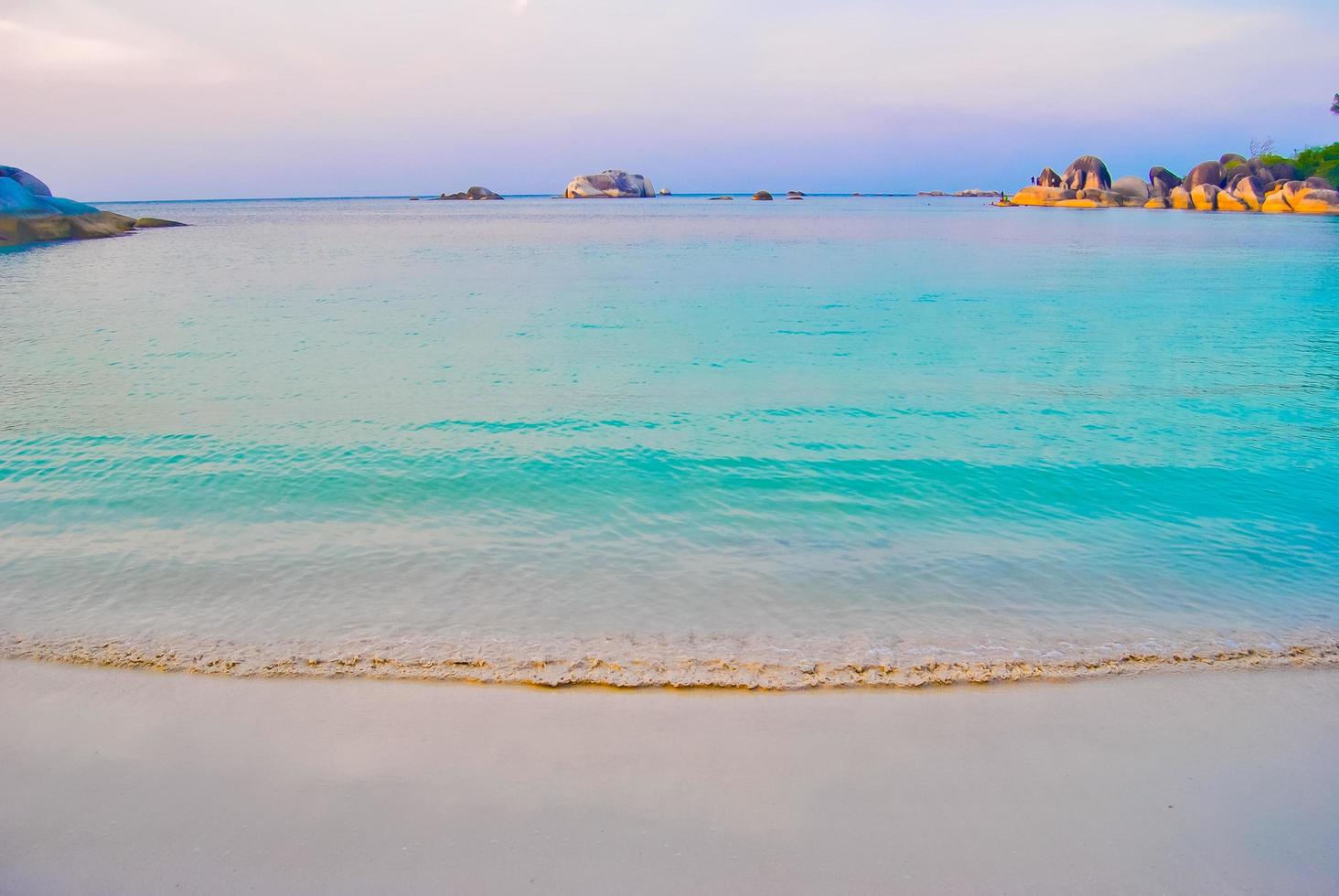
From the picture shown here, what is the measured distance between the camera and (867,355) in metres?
15.3

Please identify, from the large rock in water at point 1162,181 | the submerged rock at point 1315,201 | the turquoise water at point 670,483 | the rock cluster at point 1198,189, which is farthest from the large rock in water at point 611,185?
the turquoise water at point 670,483

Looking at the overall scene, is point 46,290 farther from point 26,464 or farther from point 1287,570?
point 1287,570

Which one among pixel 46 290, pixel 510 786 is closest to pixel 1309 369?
pixel 510 786

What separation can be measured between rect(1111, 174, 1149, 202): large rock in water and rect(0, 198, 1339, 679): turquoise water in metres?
96.7

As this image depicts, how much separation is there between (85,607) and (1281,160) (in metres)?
116

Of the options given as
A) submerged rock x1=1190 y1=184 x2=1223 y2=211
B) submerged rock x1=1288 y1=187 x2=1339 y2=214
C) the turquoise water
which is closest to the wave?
the turquoise water

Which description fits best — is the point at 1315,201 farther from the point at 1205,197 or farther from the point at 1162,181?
the point at 1162,181

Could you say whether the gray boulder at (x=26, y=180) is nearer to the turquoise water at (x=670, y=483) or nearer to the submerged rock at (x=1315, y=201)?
the turquoise water at (x=670, y=483)

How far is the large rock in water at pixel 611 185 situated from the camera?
636 feet

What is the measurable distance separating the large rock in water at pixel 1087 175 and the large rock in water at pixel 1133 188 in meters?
1.37

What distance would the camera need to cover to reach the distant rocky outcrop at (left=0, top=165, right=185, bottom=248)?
44938 millimetres

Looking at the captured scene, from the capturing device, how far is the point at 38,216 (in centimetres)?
4772

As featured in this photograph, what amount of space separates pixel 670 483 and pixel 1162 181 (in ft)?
376

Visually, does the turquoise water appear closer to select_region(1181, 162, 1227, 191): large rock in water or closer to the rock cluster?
the rock cluster
